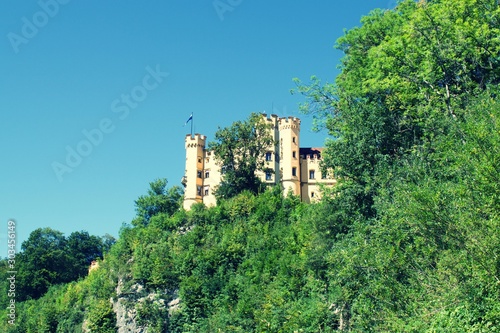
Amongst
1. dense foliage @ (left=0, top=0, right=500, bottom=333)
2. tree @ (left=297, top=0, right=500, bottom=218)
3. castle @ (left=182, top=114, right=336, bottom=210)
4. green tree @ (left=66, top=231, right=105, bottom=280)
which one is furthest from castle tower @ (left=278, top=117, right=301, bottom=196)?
green tree @ (left=66, top=231, right=105, bottom=280)

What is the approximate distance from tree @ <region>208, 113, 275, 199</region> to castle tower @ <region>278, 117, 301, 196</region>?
635 cm

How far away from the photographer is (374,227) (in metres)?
29.3

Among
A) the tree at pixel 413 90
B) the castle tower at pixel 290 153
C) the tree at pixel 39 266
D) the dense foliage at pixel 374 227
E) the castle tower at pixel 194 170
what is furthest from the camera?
the tree at pixel 39 266

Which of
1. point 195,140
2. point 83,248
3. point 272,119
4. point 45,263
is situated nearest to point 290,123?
point 272,119

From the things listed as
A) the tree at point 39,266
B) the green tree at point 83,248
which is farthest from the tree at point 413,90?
the green tree at point 83,248

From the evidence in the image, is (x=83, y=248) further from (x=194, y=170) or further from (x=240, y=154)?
(x=240, y=154)

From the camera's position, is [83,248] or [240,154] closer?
[240,154]

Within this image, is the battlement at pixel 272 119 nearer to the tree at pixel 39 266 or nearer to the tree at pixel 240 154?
the tree at pixel 240 154

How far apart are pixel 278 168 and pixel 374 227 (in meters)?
40.6

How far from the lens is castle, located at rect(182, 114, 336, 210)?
6888cm

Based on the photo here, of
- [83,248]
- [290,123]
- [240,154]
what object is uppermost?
[290,123]

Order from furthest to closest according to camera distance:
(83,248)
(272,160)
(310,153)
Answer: (83,248) < (310,153) < (272,160)

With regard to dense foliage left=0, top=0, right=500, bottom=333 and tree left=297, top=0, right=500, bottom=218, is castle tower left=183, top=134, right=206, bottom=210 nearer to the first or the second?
dense foliage left=0, top=0, right=500, bottom=333

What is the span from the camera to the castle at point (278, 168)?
226ft
